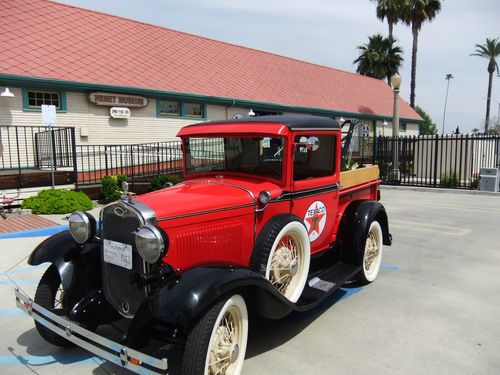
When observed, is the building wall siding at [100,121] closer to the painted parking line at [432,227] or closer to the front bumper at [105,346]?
the painted parking line at [432,227]

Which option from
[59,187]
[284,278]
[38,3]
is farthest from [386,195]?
[38,3]

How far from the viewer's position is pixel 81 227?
132 inches

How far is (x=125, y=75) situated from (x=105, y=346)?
12.5 meters

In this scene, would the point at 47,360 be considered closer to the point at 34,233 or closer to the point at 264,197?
the point at 264,197

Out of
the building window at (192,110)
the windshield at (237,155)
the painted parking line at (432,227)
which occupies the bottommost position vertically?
the painted parking line at (432,227)

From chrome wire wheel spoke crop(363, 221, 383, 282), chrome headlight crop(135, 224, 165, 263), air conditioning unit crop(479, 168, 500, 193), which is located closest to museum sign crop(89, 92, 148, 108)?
chrome wire wheel spoke crop(363, 221, 383, 282)

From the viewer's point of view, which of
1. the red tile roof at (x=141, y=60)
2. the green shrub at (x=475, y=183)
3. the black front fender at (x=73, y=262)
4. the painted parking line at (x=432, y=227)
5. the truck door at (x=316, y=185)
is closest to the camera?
the black front fender at (x=73, y=262)

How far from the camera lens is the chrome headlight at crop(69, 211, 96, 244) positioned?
3.35 meters

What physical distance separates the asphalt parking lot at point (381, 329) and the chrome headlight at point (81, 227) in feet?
3.13

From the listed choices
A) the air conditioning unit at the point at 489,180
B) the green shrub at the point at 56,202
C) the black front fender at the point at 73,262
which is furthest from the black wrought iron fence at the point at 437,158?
the black front fender at the point at 73,262

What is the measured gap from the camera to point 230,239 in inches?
130

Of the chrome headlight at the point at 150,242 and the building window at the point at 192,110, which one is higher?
the building window at the point at 192,110

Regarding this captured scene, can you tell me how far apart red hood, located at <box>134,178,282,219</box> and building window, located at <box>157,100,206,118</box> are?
11.5 meters

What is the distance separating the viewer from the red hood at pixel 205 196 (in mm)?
3039
